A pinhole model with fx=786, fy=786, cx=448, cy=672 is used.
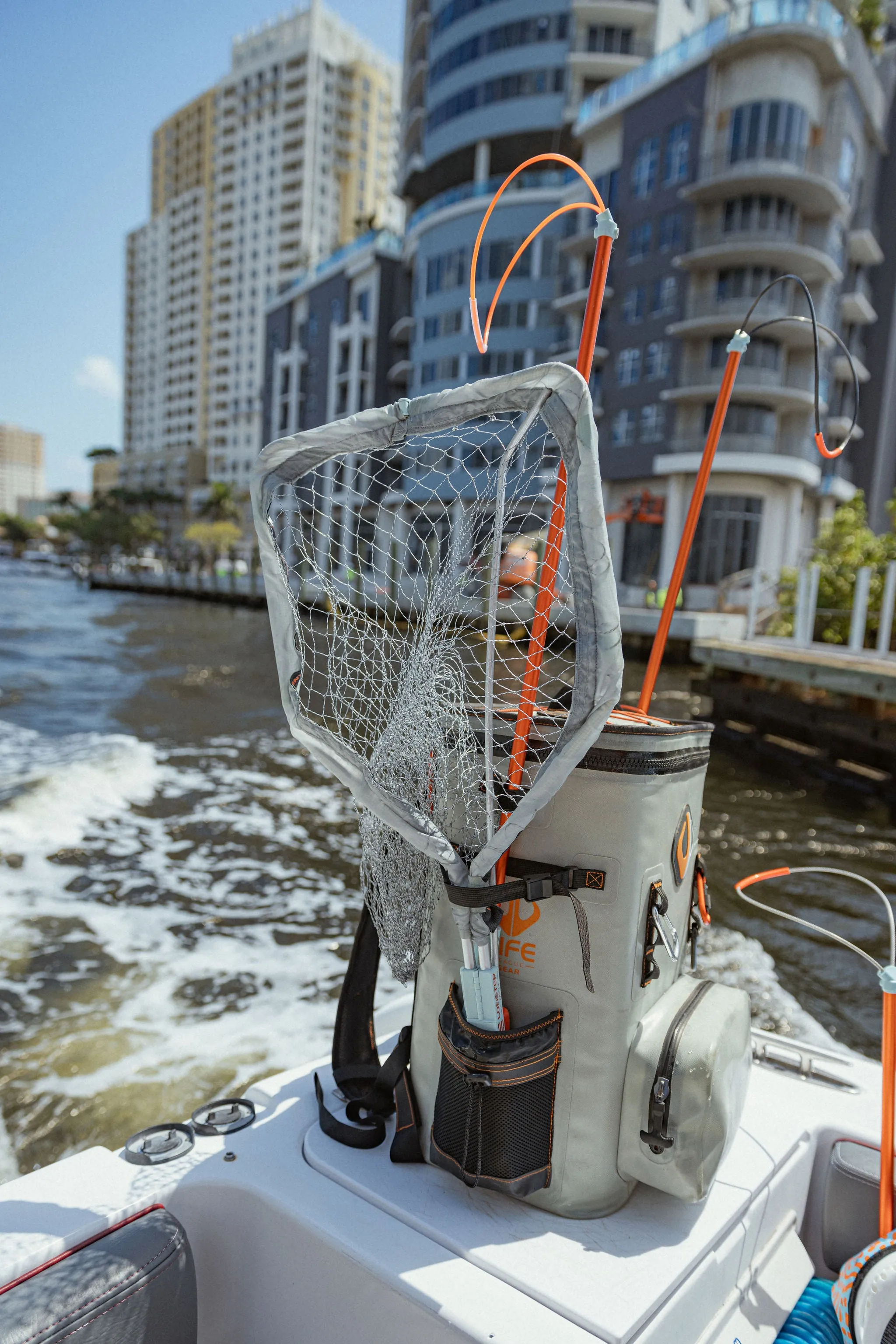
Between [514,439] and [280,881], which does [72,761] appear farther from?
[514,439]

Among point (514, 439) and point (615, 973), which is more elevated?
point (514, 439)

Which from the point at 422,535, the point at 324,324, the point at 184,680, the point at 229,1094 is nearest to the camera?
the point at 422,535

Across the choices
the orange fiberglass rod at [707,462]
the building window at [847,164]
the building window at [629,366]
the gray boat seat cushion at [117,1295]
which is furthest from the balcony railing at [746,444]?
the gray boat seat cushion at [117,1295]

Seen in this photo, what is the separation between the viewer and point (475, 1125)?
1.44m

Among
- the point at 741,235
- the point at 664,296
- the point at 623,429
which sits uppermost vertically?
the point at 741,235

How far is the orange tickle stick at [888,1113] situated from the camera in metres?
1.59

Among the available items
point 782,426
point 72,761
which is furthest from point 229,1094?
point 782,426

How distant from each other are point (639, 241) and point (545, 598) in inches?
1352

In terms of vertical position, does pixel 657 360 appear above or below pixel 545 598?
above

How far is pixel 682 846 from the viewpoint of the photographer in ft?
5.25

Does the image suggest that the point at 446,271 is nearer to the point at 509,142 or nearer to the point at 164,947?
the point at 509,142

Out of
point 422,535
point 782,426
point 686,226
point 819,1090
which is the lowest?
point 819,1090

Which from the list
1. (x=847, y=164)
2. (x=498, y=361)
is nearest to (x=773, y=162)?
(x=847, y=164)

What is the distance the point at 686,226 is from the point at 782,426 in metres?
8.09
